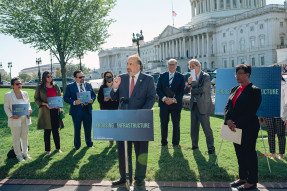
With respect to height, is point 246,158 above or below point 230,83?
below

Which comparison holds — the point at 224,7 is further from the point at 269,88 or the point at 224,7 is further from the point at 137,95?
the point at 137,95

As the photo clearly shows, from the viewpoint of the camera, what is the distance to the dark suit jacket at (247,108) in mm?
5383

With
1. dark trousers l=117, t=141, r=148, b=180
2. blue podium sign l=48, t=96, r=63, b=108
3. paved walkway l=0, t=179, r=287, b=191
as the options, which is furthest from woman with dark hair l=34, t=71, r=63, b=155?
dark trousers l=117, t=141, r=148, b=180

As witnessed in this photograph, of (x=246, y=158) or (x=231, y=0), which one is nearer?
(x=246, y=158)

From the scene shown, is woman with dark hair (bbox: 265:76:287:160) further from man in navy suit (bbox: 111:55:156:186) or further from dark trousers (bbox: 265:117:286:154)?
man in navy suit (bbox: 111:55:156:186)

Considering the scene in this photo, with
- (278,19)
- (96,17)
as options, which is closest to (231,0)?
(278,19)

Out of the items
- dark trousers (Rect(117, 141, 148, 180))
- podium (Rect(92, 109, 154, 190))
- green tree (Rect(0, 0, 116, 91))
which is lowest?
dark trousers (Rect(117, 141, 148, 180))

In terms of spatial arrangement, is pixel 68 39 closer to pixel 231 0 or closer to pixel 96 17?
pixel 96 17

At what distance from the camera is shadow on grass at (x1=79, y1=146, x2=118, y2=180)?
645cm

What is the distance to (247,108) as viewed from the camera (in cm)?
542

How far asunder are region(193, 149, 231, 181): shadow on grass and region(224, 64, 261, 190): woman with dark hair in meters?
0.46

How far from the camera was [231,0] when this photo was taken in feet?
312

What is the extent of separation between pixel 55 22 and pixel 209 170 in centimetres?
2472

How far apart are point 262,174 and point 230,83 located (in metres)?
2.63
